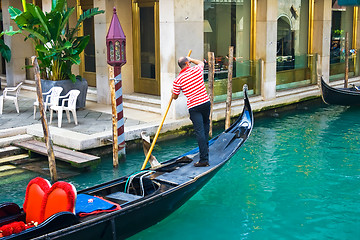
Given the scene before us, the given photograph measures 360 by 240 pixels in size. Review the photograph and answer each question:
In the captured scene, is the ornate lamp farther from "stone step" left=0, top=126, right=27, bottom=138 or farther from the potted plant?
"stone step" left=0, top=126, right=27, bottom=138

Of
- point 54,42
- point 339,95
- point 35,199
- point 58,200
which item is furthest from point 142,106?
point 58,200

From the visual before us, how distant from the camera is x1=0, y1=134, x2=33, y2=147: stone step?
23.2 feet

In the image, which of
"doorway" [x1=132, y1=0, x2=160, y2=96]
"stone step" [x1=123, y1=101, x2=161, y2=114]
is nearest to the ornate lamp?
"stone step" [x1=123, y1=101, x2=161, y2=114]

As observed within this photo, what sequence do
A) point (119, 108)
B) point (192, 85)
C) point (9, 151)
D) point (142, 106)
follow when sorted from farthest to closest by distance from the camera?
point (142, 106) → point (9, 151) → point (119, 108) → point (192, 85)

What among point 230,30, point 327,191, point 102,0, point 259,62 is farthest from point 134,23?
point 327,191

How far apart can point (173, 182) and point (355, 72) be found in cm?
961

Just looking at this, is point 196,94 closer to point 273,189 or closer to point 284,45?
point 273,189

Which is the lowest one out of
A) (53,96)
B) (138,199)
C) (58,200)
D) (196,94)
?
(138,199)

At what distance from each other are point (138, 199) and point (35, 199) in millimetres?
805

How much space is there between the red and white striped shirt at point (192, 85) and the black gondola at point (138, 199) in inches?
24.9

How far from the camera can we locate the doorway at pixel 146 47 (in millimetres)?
9508

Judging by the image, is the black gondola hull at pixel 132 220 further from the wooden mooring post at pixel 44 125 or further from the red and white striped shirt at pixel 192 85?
the wooden mooring post at pixel 44 125

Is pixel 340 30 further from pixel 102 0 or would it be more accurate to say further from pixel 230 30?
pixel 102 0

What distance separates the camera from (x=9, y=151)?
702cm
